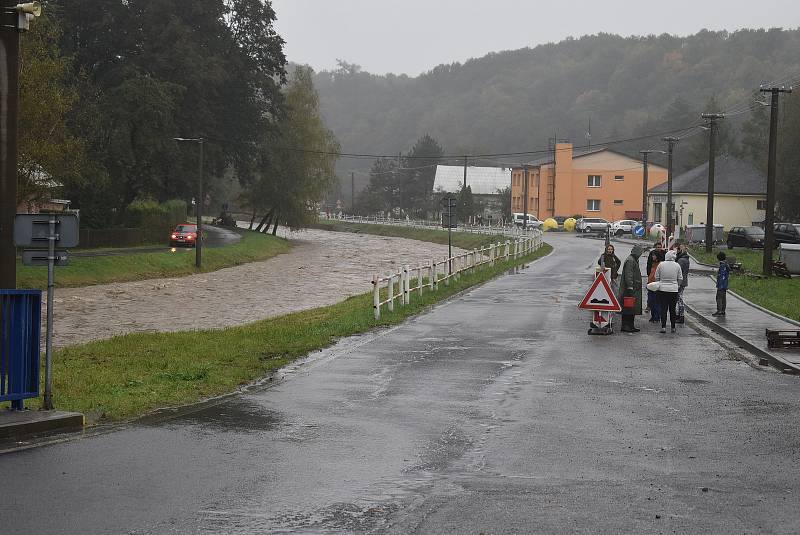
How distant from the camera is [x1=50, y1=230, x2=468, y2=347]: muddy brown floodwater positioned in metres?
29.0

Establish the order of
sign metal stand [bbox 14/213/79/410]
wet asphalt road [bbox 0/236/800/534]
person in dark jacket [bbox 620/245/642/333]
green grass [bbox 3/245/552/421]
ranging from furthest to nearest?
person in dark jacket [bbox 620/245/642/333] < green grass [bbox 3/245/552/421] < sign metal stand [bbox 14/213/79/410] < wet asphalt road [bbox 0/236/800/534]

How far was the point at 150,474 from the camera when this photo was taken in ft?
29.3

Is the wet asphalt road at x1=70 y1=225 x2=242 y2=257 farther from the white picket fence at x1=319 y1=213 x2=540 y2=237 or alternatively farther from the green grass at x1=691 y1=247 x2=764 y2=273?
the green grass at x1=691 y1=247 x2=764 y2=273

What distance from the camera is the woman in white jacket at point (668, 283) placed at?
21.4 meters

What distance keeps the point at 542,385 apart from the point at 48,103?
3311cm

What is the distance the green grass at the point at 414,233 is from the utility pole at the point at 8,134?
59.4 metres

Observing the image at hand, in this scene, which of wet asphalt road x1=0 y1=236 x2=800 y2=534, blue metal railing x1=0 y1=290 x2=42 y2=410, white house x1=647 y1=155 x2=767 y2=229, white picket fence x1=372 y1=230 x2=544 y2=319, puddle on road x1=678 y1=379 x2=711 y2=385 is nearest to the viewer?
wet asphalt road x1=0 y1=236 x2=800 y2=534

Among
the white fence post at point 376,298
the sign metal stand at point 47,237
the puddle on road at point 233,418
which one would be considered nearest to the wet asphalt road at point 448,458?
the puddle on road at point 233,418

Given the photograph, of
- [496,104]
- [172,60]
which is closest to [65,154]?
[172,60]

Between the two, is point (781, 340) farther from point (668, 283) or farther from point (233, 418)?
point (233, 418)

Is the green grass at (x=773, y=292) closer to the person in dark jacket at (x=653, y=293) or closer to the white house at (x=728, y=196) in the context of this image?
the person in dark jacket at (x=653, y=293)

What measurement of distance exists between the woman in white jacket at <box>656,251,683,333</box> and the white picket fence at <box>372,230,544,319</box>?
6278mm

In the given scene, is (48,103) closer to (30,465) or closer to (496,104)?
(30,465)

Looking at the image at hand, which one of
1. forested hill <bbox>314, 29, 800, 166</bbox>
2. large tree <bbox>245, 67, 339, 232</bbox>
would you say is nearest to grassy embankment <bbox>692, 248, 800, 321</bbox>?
large tree <bbox>245, 67, 339, 232</bbox>
